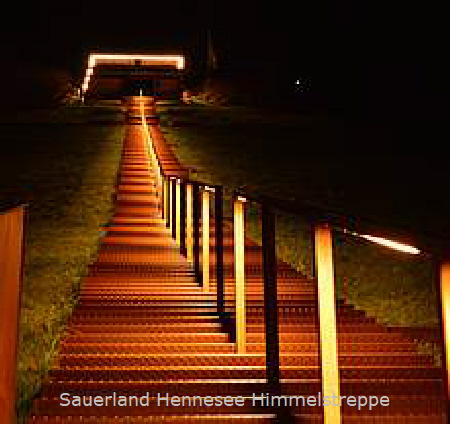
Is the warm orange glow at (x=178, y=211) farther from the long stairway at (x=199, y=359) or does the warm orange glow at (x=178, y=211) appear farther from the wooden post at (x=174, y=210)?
the long stairway at (x=199, y=359)

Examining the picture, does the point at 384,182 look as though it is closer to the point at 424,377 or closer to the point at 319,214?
the point at 424,377

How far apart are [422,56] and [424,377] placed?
33221 mm

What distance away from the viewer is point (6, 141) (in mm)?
19125

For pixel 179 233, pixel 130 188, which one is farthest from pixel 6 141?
pixel 179 233

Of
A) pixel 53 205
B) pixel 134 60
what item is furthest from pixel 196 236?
pixel 134 60

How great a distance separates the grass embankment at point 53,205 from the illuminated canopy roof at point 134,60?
68.7 ft

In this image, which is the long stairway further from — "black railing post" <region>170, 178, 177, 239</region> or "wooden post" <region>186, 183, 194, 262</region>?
"black railing post" <region>170, 178, 177, 239</region>

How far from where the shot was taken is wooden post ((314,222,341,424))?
83.2 inches

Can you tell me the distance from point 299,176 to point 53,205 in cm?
628

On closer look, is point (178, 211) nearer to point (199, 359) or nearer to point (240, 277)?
point (240, 277)

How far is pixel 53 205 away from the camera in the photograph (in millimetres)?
10906

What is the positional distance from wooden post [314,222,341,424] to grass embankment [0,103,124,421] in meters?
1.42

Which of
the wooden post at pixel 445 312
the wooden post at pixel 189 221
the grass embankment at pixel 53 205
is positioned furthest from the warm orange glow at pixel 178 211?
the wooden post at pixel 445 312

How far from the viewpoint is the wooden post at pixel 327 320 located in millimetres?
2113
